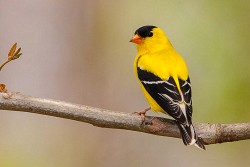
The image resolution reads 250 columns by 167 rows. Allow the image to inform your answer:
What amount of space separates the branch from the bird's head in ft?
4.38

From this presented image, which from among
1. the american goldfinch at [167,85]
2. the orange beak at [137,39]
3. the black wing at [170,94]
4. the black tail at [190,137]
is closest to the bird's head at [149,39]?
the orange beak at [137,39]

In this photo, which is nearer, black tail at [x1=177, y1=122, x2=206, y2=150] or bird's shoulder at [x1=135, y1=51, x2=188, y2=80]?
black tail at [x1=177, y1=122, x2=206, y2=150]

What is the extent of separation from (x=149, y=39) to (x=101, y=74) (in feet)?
4.83

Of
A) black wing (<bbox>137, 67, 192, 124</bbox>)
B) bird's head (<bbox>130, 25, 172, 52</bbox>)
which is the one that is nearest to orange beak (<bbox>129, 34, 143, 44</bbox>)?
bird's head (<bbox>130, 25, 172, 52</bbox>)

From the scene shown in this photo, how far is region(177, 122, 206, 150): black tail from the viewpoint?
10.6ft

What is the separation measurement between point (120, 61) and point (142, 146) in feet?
3.28

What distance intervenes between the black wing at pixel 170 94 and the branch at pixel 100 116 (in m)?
0.37

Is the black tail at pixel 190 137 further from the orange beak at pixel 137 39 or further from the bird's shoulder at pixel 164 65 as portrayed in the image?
the orange beak at pixel 137 39

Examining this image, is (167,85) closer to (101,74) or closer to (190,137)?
(190,137)

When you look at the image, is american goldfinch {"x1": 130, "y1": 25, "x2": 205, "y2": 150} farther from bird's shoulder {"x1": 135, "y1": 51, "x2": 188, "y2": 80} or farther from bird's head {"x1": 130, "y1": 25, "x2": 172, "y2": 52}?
bird's head {"x1": 130, "y1": 25, "x2": 172, "y2": 52}

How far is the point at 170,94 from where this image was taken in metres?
3.81

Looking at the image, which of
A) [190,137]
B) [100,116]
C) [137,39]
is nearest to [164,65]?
[137,39]

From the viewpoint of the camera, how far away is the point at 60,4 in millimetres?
6039

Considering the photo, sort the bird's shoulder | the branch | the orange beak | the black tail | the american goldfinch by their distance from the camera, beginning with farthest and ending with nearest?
the orange beak < the bird's shoulder < the american goldfinch < the black tail < the branch
